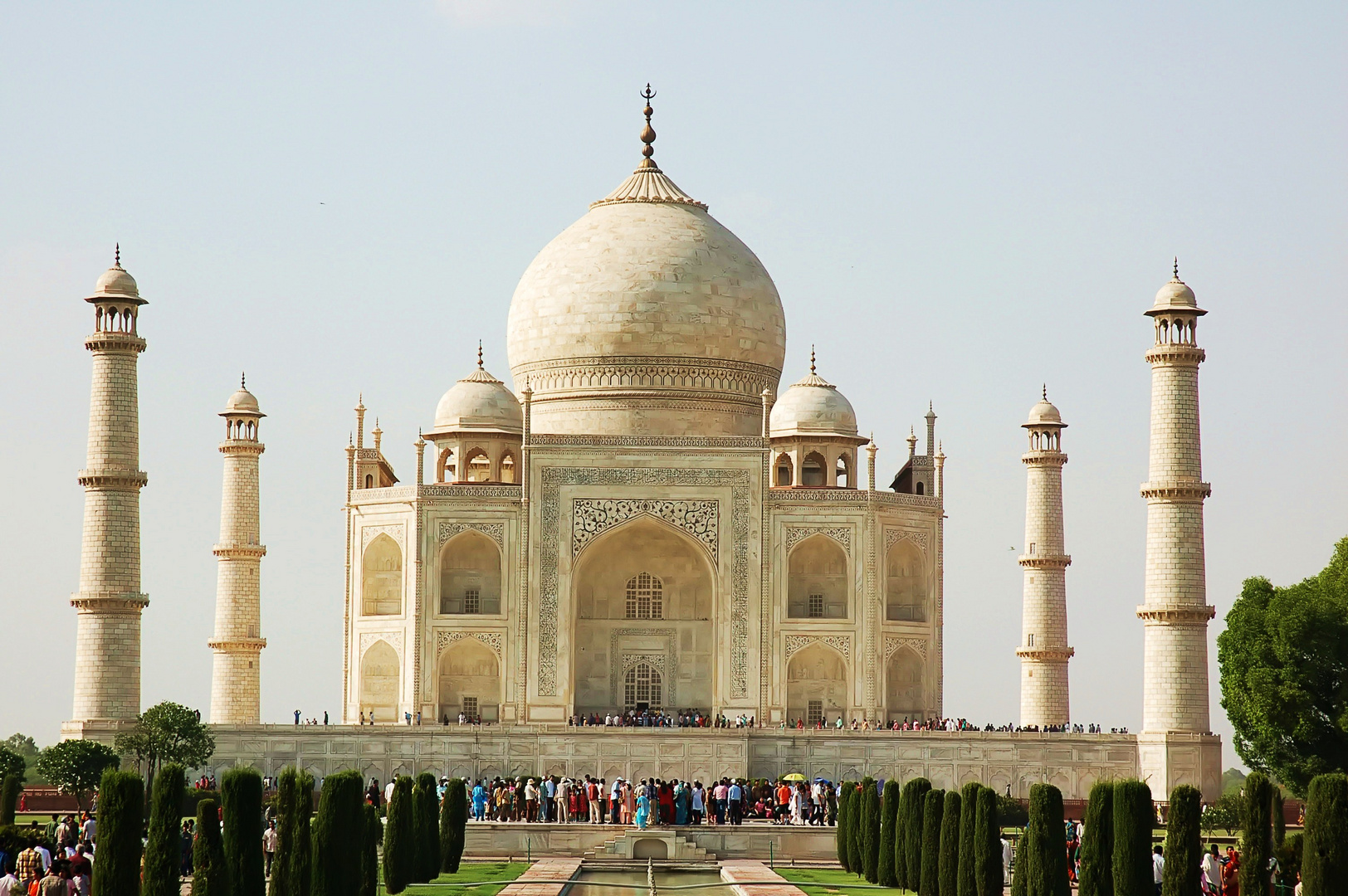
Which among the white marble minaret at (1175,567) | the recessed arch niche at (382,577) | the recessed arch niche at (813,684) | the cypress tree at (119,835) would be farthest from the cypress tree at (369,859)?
the recessed arch niche at (813,684)

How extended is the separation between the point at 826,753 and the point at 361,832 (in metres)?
12.2

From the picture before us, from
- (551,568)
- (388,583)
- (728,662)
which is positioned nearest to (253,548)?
(388,583)

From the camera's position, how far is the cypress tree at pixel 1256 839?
47.0 feet

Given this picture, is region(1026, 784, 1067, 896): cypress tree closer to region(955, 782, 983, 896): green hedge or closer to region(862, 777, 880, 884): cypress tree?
region(955, 782, 983, 896): green hedge

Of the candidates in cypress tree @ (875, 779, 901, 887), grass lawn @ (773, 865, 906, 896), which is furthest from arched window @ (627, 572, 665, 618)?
cypress tree @ (875, 779, 901, 887)

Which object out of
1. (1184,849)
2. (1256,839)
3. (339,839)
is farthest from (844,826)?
(1184,849)

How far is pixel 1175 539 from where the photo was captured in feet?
89.0

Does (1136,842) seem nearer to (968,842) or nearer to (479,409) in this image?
(968,842)

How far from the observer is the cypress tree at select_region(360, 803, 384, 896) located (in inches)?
626

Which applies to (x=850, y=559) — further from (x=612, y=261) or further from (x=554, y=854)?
(x=554, y=854)

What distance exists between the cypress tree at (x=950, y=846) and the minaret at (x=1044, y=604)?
14.6 meters

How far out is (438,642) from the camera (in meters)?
29.4

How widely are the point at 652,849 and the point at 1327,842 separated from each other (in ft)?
33.6

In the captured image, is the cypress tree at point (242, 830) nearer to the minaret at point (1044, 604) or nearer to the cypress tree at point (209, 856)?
the cypress tree at point (209, 856)
